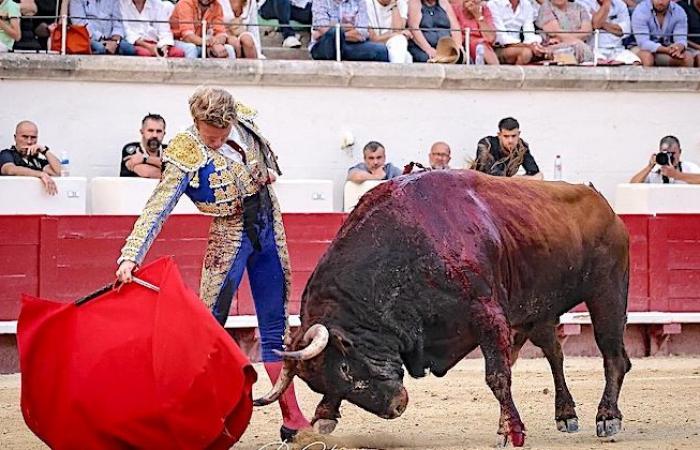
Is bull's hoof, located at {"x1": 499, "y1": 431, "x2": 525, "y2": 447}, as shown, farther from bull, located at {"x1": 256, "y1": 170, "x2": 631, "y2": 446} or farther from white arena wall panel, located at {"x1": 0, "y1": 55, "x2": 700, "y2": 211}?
white arena wall panel, located at {"x1": 0, "y1": 55, "x2": 700, "y2": 211}

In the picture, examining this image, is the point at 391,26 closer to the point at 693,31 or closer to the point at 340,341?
the point at 693,31

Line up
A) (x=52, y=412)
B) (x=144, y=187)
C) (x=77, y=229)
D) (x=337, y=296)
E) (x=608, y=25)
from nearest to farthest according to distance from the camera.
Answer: (x=52, y=412) < (x=337, y=296) < (x=77, y=229) < (x=144, y=187) < (x=608, y=25)

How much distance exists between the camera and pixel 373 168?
9383 mm

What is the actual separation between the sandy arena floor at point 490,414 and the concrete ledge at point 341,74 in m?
2.32

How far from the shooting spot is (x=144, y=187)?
8.73 meters

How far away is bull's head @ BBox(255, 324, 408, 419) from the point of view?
4.68m

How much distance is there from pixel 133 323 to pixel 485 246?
4.26 feet

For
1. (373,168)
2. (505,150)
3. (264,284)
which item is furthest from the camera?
(373,168)

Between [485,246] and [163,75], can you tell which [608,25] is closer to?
[163,75]

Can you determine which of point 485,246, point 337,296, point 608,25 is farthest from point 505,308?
point 608,25

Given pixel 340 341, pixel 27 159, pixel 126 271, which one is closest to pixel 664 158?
pixel 27 159

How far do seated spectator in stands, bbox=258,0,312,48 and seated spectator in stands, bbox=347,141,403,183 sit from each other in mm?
1314

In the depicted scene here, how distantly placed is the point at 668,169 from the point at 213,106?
599 centimetres

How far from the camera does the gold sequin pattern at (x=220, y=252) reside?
191 inches
